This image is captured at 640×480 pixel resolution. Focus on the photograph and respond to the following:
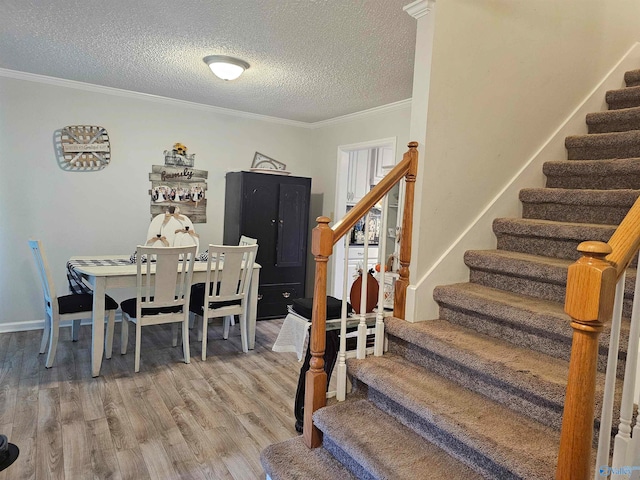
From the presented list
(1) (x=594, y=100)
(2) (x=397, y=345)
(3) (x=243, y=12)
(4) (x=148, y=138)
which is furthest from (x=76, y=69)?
(1) (x=594, y=100)

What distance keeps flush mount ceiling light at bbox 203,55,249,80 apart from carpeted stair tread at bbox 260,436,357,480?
274 centimetres

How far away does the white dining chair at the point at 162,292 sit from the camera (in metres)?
3.29

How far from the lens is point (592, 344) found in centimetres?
94

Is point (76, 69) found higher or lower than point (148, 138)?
higher

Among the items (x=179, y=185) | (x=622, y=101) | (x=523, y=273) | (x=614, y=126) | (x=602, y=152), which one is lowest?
(x=523, y=273)

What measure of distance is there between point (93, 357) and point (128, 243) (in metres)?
1.81

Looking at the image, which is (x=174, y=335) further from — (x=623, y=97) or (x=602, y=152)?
(x=623, y=97)

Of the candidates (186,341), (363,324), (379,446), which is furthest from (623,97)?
(186,341)

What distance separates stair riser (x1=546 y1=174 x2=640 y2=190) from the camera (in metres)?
2.29

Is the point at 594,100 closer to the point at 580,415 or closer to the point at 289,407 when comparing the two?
the point at 580,415

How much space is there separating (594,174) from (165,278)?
3.04 meters

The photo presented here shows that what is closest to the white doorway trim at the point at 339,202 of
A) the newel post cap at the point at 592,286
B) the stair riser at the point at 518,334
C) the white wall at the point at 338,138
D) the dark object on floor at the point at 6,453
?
the white wall at the point at 338,138

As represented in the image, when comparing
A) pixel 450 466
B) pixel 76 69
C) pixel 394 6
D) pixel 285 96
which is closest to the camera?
pixel 450 466

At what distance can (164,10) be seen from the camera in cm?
255
